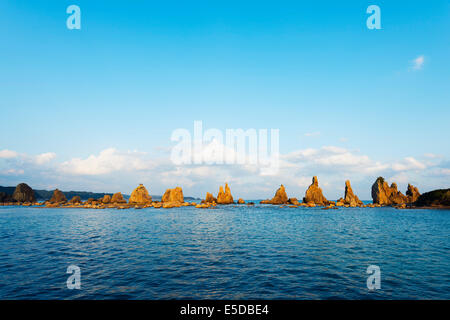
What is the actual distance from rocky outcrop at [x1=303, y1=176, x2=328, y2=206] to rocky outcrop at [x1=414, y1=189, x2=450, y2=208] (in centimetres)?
5702

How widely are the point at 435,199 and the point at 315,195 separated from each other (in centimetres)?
6943

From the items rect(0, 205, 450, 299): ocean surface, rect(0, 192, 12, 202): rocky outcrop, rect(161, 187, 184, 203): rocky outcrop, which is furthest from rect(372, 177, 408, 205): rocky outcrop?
rect(0, 192, 12, 202): rocky outcrop

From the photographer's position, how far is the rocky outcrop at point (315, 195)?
18000 cm

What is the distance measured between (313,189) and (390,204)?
57.4 meters

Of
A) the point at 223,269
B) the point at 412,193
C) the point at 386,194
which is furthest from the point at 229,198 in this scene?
the point at 223,269

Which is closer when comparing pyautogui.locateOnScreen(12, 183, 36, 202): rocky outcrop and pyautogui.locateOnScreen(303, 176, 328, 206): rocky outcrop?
pyautogui.locateOnScreen(303, 176, 328, 206): rocky outcrop

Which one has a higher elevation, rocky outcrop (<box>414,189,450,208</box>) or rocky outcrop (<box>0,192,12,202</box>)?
rocky outcrop (<box>414,189,450,208</box>)

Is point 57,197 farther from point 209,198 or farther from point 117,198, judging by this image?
point 209,198

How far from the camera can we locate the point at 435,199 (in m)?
132

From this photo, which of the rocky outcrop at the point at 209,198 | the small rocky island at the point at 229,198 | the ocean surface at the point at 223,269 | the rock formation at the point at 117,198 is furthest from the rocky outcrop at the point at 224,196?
the ocean surface at the point at 223,269

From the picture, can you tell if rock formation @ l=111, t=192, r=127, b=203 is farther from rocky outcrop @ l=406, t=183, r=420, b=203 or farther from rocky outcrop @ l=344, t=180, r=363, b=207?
rocky outcrop @ l=406, t=183, r=420, b=203

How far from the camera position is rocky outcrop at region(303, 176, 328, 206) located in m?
180

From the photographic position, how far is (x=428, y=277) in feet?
61.6
